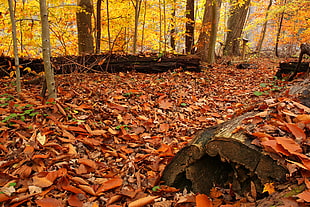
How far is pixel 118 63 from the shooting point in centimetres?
648

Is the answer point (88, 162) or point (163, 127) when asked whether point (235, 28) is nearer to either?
point (163, 127)

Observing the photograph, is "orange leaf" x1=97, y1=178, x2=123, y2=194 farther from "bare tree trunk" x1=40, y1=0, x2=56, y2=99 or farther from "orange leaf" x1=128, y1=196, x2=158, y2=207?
"bare tree trunk" x1=40, y1=0, x2=56, y2=99

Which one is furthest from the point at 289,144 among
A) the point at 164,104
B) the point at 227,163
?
the point at 164,104

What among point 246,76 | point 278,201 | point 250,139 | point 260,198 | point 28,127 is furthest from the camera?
point 246,76

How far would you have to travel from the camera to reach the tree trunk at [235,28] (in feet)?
41.5

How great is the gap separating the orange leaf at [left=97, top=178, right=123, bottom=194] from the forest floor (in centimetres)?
1

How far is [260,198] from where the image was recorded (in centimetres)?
162

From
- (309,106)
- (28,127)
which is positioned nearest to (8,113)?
(28,127)

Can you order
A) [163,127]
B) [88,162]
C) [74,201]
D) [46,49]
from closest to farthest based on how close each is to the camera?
[74,201] < [88,162] < [46,49] < [163,127]

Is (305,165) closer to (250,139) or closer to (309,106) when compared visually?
(250,139)

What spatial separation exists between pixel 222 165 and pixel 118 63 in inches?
201

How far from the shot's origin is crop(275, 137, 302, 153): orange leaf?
155 centimetres

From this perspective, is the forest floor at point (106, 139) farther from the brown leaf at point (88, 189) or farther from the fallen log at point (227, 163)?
the fallen log at point (227, 163)

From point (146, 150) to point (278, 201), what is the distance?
194 cm
